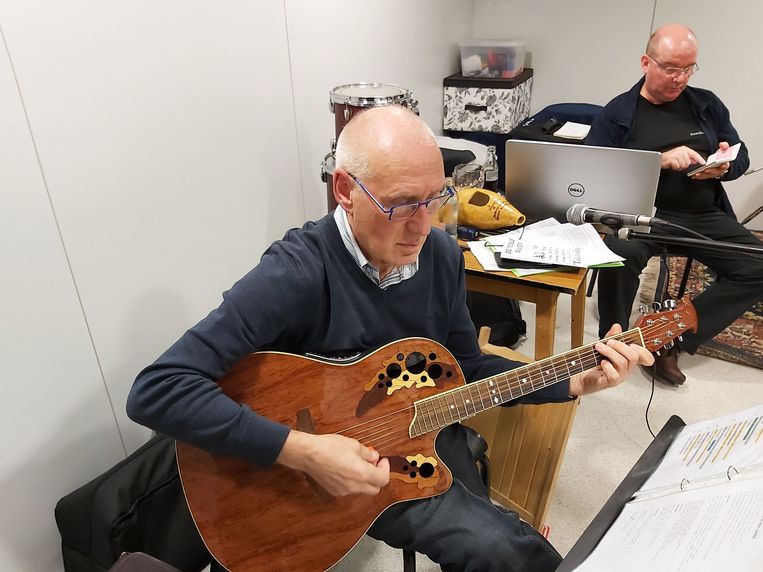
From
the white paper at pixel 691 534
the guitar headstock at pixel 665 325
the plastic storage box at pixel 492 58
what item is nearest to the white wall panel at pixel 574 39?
the plastic storage box at pixel 492 58

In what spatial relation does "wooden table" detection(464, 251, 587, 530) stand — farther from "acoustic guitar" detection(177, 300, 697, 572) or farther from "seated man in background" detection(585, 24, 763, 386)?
"seated man in background" detection(585, 24, 763, 386)

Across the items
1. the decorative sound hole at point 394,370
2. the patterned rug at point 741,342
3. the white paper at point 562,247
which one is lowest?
the patterned rug at point 741,342

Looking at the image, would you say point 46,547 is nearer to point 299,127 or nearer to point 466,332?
point 466,332

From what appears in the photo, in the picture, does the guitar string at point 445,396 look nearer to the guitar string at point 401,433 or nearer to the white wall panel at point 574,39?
the guitar string at point 401,433

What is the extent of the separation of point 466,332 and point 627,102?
5.51 ft

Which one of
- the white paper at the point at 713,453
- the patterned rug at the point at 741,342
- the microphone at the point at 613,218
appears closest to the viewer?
the white paper at the point at 713,453

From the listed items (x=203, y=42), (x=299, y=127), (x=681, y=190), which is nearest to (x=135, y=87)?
(x=203, y=42)

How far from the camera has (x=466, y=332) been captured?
138 centimetres

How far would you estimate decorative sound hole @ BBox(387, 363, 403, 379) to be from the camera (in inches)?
46.4

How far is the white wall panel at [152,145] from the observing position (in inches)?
51.2

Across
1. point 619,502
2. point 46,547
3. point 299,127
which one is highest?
point 299,127

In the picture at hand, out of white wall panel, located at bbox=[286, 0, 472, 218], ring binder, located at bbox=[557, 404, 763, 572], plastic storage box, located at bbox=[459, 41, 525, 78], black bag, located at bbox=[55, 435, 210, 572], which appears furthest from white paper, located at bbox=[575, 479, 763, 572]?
plastic storage box, located at bbox=[459, 41, 525, 78]

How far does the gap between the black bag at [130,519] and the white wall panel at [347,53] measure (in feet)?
4.32

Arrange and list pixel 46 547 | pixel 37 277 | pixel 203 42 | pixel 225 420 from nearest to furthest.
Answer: pixel 225 420 → pixel 37 277 → pixel 46 547 → pixel 203 42
